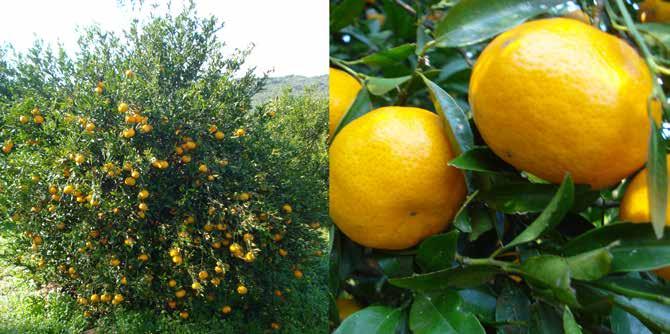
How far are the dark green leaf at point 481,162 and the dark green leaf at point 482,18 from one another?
0.09m

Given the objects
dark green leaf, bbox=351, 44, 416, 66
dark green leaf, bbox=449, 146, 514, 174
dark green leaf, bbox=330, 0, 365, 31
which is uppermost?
dark green leaf, bbox=330, 0, 365, 31

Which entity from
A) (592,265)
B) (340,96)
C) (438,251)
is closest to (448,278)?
(438,251)

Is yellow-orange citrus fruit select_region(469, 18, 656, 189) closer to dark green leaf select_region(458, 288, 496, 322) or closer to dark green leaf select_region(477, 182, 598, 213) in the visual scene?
dark green leaf select_region(477, 182, 598, 213)

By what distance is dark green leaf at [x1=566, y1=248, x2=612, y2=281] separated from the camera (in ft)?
1.25

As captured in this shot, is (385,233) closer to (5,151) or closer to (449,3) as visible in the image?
(449,3)

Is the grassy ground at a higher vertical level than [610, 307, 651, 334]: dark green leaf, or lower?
lower

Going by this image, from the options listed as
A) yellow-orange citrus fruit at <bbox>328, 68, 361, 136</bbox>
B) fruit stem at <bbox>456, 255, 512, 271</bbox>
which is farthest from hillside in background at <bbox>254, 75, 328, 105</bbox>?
fruit stem at <bbox>456, 255, 512, 271</bbox>

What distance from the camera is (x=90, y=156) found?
734 millimetres

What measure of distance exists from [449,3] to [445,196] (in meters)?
0.20

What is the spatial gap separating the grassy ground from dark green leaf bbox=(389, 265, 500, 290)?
321mm

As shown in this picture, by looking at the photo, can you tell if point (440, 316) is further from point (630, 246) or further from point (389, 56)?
point (389, 56)

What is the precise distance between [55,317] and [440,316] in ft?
1.78

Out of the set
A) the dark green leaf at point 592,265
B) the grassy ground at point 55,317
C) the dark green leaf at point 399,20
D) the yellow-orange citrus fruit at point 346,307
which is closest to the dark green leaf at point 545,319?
the dark green leaf at point 592,265

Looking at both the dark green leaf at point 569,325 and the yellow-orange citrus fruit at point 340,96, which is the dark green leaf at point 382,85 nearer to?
the yellow-orange citrus fruit at point 340,96
